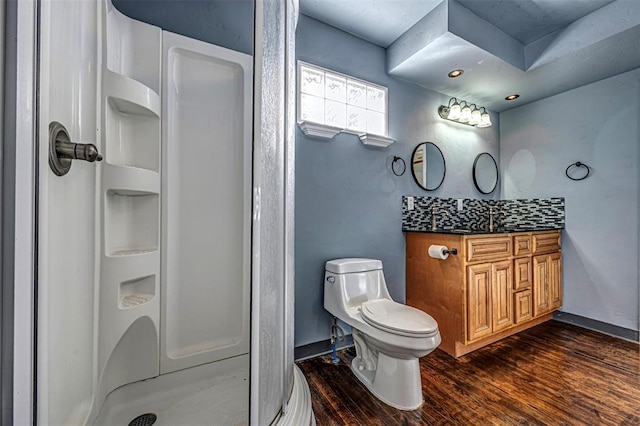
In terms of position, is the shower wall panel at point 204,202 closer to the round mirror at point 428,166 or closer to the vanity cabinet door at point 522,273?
the round mirror at point 428,166

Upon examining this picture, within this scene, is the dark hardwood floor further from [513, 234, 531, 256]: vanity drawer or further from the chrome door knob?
the chrome door knob

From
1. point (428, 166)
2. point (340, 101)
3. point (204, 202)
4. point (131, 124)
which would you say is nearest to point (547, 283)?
point (428, 166)

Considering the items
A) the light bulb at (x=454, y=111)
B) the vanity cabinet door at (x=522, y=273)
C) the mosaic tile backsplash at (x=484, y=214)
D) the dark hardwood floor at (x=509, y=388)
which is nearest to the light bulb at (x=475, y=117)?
the light bulb at (x=454, y=111)

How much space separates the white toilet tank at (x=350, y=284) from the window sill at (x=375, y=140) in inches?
33.7

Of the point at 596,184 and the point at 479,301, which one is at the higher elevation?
the point at 596,184

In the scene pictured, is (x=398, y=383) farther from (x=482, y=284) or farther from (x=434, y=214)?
(x=434, y=214)

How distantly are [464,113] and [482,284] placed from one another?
1.56 m

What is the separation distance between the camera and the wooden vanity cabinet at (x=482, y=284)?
70.5 inches

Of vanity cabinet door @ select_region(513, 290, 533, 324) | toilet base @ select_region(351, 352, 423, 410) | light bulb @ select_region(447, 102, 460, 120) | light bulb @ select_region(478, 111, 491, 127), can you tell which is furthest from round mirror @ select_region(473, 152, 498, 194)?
toilet base @ select_region(351, 352, 423, 410)

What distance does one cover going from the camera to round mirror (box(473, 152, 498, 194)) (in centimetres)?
273

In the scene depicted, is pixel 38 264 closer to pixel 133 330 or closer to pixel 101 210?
pixel 101 210

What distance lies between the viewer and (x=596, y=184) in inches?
90.4

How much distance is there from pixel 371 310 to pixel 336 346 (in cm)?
55

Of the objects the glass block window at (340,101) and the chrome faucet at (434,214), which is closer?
the glass block window at (340,101)
